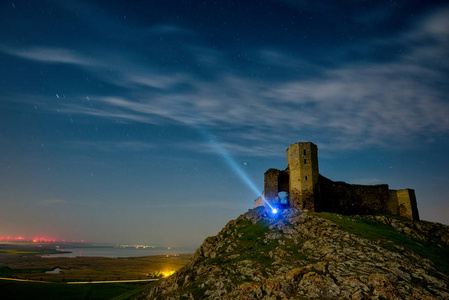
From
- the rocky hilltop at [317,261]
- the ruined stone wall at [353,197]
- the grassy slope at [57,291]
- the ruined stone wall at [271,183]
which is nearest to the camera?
the rocky hilltop at [317,261]

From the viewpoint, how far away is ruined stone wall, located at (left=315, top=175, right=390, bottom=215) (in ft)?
181

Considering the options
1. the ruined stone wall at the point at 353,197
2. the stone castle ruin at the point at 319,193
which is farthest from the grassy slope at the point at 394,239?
Answer: the ruined stone wall at the point at 353,197

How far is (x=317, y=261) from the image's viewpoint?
3086cm

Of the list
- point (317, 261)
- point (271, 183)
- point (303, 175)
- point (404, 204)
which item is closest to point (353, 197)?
point (404, 204)

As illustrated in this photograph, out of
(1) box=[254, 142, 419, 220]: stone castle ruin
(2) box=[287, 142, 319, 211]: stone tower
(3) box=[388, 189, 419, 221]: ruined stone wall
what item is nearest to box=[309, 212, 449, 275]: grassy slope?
(2) box=[287, 142, 319, 211]: stone tower

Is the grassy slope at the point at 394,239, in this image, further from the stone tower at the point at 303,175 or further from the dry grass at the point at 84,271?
the dry grass at the point at 84,271

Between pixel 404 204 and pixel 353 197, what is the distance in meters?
10.4

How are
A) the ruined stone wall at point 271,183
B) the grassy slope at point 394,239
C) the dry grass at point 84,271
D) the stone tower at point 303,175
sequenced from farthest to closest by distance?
the dry grass at point 84,271, the ruined stone wall at point 271,183, the stone tower at point 303,175, the grassy slope at point 394,239

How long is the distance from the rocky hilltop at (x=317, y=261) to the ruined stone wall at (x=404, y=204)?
5748mm

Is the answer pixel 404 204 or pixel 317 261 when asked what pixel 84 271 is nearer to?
pixel 317 261

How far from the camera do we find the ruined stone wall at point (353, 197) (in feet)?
181

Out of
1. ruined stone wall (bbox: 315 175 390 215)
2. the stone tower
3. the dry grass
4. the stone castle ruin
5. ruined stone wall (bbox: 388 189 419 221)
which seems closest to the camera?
the stone tower

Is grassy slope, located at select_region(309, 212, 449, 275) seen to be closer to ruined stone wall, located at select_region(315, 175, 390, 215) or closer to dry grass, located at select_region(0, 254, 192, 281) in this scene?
ruined stone wall, located at select_region(315, 175, 390, 215)

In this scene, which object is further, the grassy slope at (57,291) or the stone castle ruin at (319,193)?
the grassy slope at (57,291)
